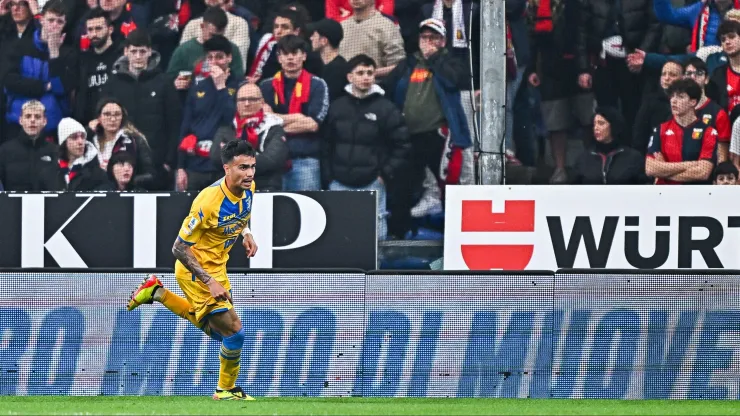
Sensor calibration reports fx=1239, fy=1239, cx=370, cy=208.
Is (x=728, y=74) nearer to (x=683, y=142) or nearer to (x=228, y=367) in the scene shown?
(x=683, y=142)

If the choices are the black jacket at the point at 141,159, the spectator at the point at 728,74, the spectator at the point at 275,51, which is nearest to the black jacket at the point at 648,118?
the spectator at the point at 728,74

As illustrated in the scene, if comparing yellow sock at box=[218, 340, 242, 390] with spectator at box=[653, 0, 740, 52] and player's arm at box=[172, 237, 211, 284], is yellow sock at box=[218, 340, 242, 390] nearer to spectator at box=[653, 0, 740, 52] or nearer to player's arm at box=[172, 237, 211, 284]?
player's arm at box=[172, 237, 211, 284]

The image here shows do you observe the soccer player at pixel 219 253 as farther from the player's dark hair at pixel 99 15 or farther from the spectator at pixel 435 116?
the player's dark hair at pixel 99 15

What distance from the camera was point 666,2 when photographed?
A: 1340 cm

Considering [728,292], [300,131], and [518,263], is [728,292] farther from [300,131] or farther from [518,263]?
[300,131]

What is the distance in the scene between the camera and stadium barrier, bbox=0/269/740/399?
32.7 ft

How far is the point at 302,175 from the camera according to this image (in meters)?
13.7

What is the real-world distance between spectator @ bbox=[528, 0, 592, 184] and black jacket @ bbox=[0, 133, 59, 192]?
5.53 metres

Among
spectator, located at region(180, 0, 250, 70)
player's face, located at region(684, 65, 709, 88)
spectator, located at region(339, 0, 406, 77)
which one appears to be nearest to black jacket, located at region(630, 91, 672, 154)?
player's face, located at region(684, 65, 709, 88)

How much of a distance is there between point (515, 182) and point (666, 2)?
253 cm

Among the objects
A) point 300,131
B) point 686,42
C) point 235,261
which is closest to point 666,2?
point 686,42

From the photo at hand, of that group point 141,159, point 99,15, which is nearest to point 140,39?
point 99,15

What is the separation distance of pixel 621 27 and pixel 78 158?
20.5 ft

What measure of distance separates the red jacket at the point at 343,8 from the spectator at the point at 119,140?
2.57 meters
